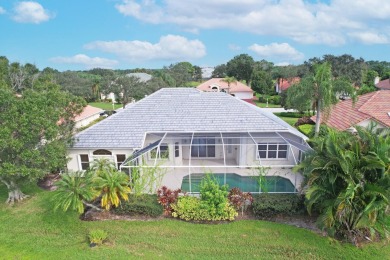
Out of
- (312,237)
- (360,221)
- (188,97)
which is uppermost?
(188,97)

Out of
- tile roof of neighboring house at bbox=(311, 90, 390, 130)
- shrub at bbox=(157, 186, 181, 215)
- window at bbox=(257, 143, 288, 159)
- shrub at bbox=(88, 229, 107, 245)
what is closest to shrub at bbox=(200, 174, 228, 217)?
shrub at bbox=(157, 186, 181, 215)

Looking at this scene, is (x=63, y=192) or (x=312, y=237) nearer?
(x=312, y=237)

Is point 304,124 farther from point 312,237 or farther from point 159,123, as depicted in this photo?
point 312,237

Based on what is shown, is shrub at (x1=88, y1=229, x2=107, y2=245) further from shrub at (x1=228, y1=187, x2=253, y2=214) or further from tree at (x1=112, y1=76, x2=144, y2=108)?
tree at (x1=112, y1=76, x2=144, y2=108)

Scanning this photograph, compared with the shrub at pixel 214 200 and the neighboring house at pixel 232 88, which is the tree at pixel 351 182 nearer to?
the shrub at pixel 214 200

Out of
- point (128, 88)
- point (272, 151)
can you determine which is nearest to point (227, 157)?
point (272, 151)

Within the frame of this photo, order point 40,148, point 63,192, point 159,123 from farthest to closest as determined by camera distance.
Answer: point 159,123 < point 40,148 < point 63,192

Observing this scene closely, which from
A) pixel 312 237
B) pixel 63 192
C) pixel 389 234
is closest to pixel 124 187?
pixel 63 192
